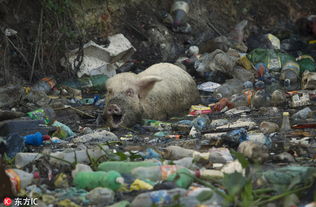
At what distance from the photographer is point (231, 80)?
402 inches

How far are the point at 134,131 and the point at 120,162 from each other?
118 inches

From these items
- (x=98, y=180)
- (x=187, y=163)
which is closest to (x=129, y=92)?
(x=187, y=163)

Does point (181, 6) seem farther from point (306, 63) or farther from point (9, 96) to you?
point (9, 96)

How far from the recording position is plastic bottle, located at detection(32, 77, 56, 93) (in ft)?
32.2

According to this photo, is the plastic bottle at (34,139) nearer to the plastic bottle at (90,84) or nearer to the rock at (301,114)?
the rock at (301,114)

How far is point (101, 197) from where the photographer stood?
389cm

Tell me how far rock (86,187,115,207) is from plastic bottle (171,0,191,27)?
8949 millimetres

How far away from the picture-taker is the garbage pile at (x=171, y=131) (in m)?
3.91

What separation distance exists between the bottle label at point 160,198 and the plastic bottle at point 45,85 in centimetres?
631

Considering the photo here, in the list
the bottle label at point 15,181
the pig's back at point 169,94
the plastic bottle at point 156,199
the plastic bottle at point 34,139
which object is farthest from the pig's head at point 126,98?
the plastic bottle at point 156,199

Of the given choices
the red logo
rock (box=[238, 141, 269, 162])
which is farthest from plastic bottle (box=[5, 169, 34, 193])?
rock (box=[238, 141, 269, 162])

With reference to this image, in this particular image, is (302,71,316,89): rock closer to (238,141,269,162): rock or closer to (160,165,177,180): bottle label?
(238,141,269,162): rock

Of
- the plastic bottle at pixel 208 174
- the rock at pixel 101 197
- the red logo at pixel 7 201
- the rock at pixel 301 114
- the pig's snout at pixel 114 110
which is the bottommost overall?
the pig's snout at pixel 114 110

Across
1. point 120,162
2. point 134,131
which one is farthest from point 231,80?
point 120,162
